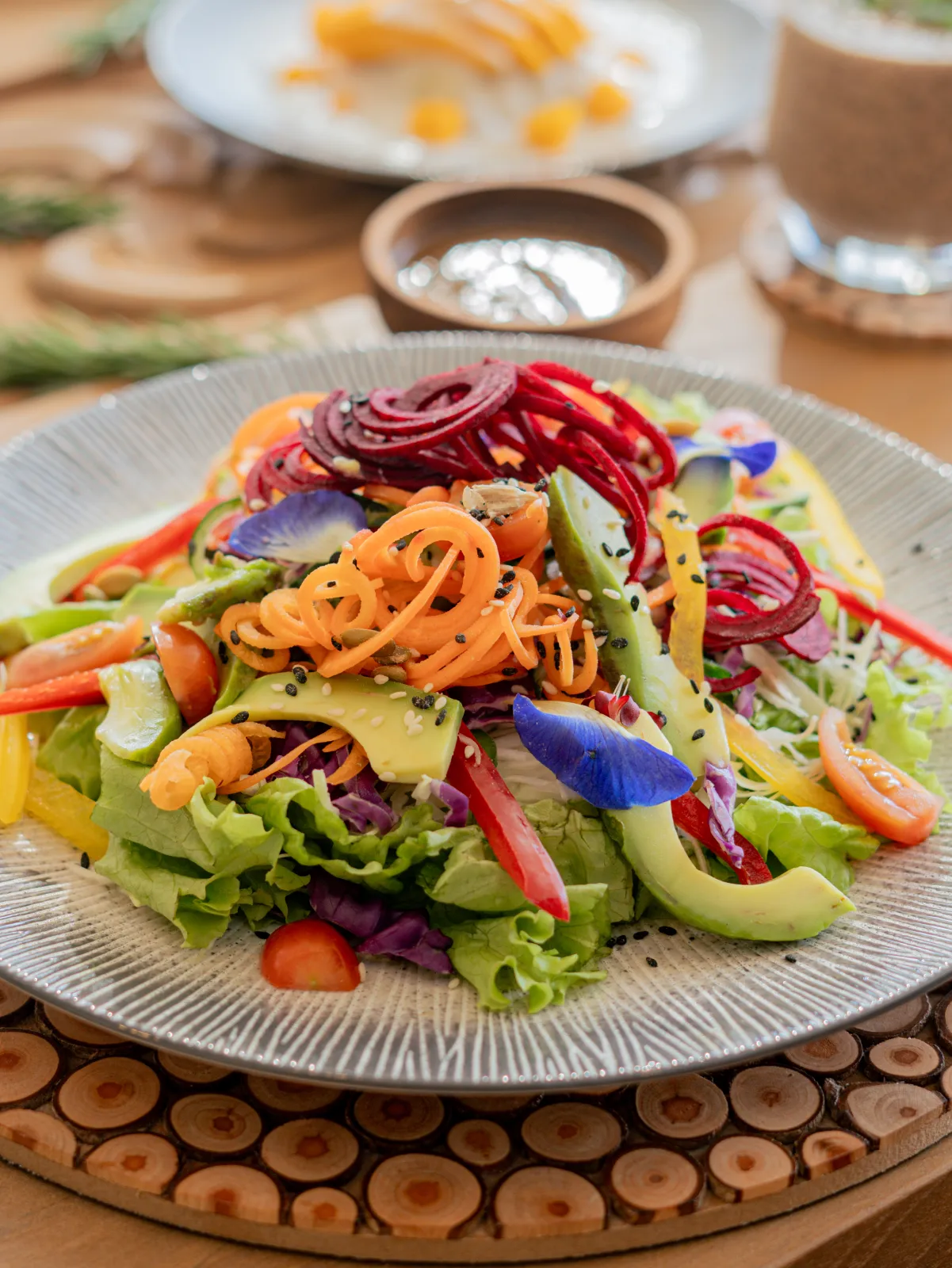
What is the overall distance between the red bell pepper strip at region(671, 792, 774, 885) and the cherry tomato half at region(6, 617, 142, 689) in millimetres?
1108

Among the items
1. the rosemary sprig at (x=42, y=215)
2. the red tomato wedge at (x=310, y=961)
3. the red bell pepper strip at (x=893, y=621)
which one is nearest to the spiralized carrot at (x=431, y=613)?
the red tomato wedge at (x=310, y=961)

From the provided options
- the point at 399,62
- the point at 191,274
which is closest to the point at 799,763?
the point at 191,274

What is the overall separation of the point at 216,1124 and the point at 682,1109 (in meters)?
0.72

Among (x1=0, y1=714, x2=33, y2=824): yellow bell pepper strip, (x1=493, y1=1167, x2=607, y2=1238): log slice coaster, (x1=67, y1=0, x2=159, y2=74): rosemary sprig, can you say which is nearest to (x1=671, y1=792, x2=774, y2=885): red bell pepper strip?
(x1=493, y1=1167, x2=607, y2=1238): log slice coaster

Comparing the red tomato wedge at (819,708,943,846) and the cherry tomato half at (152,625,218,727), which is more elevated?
the cherry tomato half at (152,625,218,727)

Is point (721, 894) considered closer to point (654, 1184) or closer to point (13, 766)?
point (654, 1184)

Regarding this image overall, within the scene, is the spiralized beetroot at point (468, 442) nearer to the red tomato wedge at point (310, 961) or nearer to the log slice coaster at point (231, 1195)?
the red tomato wedge at point (310, 961)

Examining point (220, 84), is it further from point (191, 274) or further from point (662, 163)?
point (662, 163)

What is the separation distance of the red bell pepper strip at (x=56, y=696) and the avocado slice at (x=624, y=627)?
3.01 ft

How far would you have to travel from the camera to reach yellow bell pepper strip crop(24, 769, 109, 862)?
7.66 feet

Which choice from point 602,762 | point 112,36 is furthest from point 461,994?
point 112,36

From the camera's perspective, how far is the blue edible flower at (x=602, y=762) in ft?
6.96

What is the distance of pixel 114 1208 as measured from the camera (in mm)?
1893

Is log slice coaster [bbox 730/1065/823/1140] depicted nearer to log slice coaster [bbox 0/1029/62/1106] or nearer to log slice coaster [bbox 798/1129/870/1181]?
log slice coaster [bbox 798/1129/870/1181]
